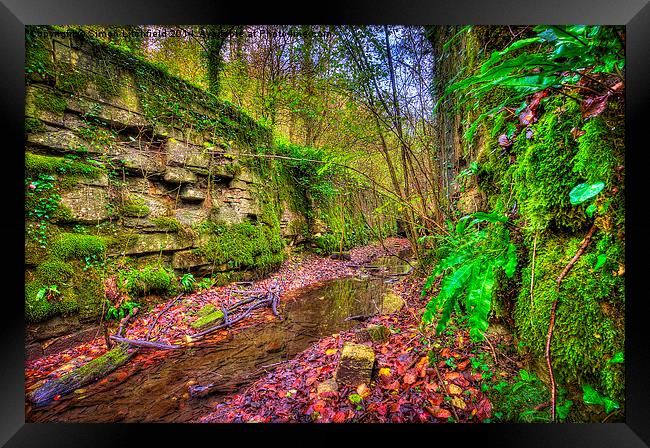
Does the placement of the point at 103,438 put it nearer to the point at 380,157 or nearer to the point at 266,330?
the point at 266,330

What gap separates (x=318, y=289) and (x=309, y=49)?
3.07 metres

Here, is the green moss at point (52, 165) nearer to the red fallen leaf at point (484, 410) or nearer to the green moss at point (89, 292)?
the green moss at point (89, 292)

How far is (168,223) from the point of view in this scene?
274cm

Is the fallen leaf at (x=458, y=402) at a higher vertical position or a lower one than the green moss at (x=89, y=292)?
lower

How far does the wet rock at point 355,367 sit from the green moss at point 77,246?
7.86ft

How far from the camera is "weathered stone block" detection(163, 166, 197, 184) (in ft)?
9.34

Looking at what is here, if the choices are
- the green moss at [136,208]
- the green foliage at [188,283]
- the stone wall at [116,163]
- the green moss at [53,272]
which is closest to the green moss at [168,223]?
the stone wall at [116,163]

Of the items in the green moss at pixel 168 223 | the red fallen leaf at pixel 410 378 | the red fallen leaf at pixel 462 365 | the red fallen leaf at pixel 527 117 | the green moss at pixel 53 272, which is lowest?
the red fallen leaf at pixel 410 378

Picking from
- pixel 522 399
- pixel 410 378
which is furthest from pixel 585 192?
pixel 410 378

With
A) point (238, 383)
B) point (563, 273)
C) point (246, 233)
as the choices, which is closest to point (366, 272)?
point (246, 233)

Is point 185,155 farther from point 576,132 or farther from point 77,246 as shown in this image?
point 576,132

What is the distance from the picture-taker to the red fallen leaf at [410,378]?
123cm
